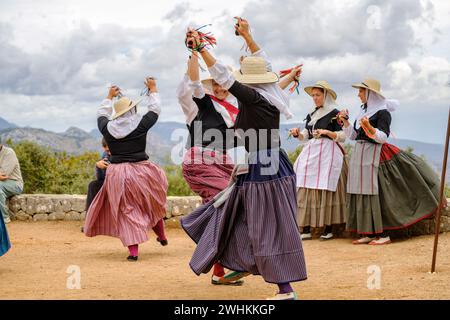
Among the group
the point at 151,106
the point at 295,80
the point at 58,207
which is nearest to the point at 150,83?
the point at 151,106

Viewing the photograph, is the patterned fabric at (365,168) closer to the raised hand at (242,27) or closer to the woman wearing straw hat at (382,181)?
the woman wearing straw hat at (382,181)

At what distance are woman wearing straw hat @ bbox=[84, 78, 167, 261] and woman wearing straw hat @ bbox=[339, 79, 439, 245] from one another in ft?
8.08

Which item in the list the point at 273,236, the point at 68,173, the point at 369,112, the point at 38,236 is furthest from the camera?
the point at 68,173

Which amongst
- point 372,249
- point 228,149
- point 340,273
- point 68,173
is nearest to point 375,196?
point 372,249

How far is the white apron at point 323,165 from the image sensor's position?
31.2ft

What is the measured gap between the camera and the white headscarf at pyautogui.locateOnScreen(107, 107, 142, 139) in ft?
27.4

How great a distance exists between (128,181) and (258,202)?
3.09 meters

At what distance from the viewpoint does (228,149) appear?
7250mm

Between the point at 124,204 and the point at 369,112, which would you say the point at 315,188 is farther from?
the point at 124,204

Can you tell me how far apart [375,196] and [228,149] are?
104 inches

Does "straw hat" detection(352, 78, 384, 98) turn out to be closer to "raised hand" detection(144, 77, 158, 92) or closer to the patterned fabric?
the patterned fabric

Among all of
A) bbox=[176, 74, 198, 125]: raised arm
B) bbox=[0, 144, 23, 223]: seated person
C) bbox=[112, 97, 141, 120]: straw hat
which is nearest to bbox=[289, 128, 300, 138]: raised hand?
bbox=[112, 97, 141, 120]: straw hat

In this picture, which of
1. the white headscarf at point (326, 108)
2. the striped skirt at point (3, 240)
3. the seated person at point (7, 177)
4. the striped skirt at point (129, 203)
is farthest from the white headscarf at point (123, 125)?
the seated person at point (7, 177)

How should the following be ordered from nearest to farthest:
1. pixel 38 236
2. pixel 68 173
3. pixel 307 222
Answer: pixel 307 222
pixel 38 236
pixel 68 173
